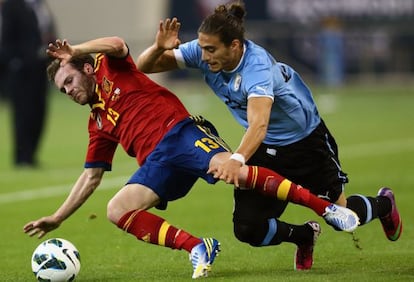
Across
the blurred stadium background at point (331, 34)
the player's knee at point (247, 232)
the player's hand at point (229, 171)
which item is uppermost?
the player's hand at point (229, 171)

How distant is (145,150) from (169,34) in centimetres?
82

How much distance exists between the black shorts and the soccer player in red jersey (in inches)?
12.9

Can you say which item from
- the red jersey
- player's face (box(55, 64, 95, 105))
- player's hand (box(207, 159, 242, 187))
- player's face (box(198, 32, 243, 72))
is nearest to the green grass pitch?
player's hand (box(207, 159, 242, 187))

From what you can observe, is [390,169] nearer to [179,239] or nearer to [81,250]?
[81,250]

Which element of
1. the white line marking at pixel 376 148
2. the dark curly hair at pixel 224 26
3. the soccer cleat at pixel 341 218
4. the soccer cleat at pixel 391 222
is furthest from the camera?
the white line marking at pixel 376 148

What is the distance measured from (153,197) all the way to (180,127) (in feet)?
1.71

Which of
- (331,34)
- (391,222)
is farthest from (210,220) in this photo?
(331,34)

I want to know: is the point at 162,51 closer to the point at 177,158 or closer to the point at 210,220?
the point at 177,158

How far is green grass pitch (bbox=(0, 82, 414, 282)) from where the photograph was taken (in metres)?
8.28

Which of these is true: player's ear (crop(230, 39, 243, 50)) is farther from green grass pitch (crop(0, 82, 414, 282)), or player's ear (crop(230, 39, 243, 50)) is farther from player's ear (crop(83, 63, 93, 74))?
green grass pitch (crop(0, 82, 414, 282))

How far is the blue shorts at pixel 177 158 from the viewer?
7887 millimetres

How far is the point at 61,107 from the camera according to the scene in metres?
29.4

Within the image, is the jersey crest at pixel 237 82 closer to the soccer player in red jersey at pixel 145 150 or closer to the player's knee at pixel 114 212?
the soccer player in red jersey at pixel 145 150

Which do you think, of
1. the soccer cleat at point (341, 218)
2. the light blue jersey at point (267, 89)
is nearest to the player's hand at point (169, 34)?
the light blue jersey at point (267, 89)
